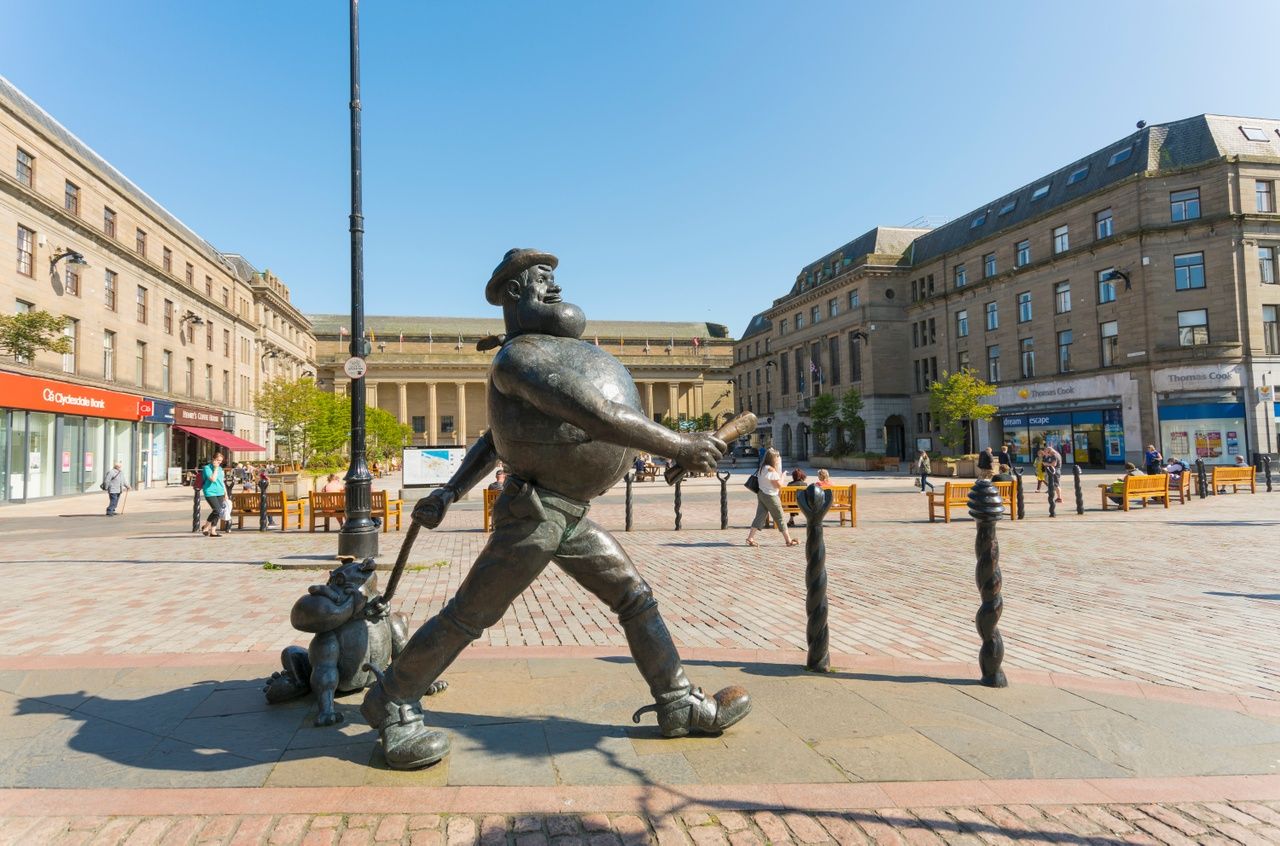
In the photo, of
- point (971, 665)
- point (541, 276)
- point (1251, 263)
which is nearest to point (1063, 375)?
point (1251, 263)

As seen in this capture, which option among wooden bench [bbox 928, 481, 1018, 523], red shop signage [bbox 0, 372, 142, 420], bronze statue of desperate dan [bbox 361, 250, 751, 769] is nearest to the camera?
bronze statue of desperate dan [bbox 361, 250, 751, 769]

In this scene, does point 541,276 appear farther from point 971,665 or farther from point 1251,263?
point 1251,263

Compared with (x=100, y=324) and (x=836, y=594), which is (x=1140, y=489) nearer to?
(x=836, y=594)

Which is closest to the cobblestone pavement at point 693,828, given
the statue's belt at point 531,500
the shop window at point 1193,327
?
the statue's belt at point 531,500

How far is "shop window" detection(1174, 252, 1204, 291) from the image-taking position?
30.2m

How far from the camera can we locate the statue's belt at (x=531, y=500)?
2.79m

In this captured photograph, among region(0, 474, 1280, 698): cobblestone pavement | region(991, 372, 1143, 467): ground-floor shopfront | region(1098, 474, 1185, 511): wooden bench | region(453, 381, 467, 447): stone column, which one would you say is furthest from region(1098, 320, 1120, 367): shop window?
region(453, 381, 467, 447): stone column

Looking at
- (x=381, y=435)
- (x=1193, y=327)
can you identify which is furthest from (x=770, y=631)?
(x=381, y=435)

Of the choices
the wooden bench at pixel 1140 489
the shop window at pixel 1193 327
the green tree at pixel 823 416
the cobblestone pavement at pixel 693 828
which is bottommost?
the cobblestone pavement at pixel 693 828

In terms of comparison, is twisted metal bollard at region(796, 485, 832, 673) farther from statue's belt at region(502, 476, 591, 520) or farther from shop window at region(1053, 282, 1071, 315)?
shop window at region(1053, 282, 1071, 315)

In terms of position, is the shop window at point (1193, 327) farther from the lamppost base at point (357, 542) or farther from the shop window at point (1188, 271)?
the lamppost base at point (357, 542)

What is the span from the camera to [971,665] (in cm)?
426

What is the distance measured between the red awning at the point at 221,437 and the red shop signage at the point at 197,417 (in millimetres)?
235

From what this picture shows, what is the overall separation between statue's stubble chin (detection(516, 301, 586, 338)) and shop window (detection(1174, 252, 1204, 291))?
122 feet
